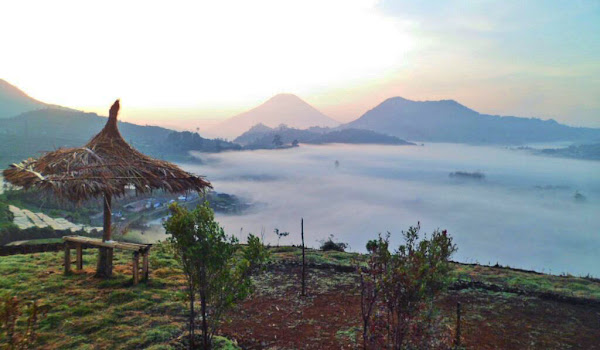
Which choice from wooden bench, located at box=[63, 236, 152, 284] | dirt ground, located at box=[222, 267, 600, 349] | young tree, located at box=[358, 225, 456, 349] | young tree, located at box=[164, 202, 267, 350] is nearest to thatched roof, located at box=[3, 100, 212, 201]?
wooden bench, located at box=[63, 236, 152, 284]

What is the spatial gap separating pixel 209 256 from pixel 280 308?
3.10m

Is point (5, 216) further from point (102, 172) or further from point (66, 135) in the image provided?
point (66, 135)

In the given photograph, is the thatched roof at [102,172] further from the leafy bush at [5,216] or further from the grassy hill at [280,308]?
the leafy bush at [5,216]

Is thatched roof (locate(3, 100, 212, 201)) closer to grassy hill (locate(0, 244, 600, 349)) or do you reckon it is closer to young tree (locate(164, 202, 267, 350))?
grassy hill (locate(0, 244, 600, 349))

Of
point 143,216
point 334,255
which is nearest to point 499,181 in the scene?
point 143,216

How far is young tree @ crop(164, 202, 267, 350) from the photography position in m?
4.65

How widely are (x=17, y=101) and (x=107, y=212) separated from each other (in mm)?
233248

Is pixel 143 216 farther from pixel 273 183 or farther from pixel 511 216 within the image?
pixel 511 216

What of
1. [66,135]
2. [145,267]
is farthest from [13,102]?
[145,267]

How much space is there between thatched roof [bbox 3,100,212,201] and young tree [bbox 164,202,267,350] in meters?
3.62

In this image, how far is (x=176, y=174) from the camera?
334 inches

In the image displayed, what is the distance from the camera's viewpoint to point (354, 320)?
21.7ft

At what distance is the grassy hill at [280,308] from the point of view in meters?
5.75

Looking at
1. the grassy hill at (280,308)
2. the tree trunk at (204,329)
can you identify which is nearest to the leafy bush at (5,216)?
the grassy hill at (280,308)
